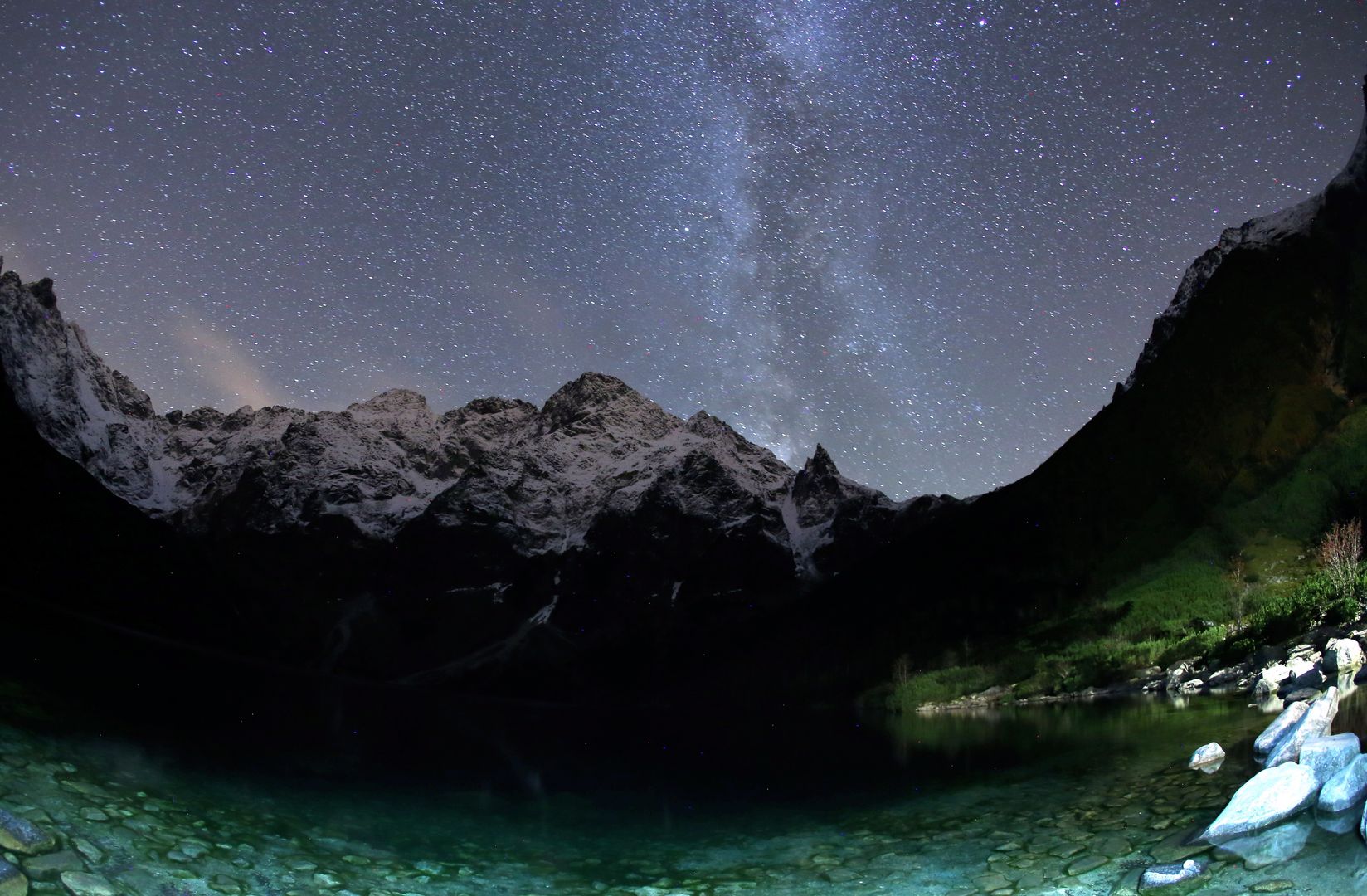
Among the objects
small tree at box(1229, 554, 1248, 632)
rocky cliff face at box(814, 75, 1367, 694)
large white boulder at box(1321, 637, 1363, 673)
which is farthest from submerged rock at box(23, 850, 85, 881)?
rocky cliff face at box(814, 75, 1367, 694)

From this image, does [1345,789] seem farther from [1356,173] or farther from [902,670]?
[1356,173]

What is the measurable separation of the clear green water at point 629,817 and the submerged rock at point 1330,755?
4.69 ft

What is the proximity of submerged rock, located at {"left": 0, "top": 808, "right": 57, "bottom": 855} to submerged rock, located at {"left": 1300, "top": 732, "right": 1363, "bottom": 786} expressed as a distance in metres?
20.0

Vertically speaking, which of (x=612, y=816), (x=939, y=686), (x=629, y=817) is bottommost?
(x=939, y=686)

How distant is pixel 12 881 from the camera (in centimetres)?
996

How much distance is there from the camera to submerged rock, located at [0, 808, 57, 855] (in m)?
11.0

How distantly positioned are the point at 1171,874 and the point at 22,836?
17.0 meters

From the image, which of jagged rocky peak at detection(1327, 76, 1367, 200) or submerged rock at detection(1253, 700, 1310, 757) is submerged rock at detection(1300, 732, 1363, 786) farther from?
jagged rocky peak at detection(1327, 76, 1367, 200)

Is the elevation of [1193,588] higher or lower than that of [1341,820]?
higher

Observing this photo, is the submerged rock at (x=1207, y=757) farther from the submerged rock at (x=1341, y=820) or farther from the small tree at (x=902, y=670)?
the small tree at (x=902, y=670)

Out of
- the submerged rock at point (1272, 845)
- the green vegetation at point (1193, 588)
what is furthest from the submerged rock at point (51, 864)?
the green vegetation at point (1193, 588)

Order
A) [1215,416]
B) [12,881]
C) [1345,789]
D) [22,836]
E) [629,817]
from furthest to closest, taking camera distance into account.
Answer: [1215,416] → [629,817] → [1345,789] → [22,836] → [12,881]

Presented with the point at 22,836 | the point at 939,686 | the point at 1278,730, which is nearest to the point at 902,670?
the point at 939,686

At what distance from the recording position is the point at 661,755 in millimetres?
53312
